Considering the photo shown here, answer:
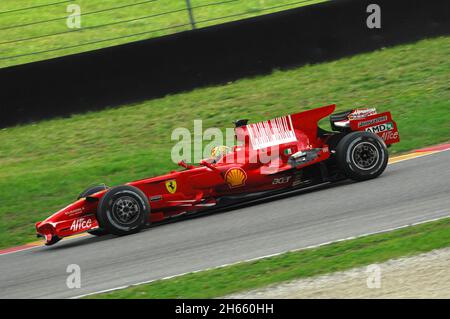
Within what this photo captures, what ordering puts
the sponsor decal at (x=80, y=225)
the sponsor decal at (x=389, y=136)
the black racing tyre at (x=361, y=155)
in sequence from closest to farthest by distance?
the sponsor decal at (x=80, y=225), the black racing tyre at (x=361, y=155), the sponsor decal at (x=389, y=136)

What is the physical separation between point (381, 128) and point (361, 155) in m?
0.58

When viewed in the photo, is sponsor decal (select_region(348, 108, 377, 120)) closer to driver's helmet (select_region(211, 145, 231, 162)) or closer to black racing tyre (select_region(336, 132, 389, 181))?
black racing tyre (select_region(336, 132, 389, 181))

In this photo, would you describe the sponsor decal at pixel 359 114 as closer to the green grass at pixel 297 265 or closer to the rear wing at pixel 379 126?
the rear wing at pixel 379 126

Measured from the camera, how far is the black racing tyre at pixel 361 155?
407 inches

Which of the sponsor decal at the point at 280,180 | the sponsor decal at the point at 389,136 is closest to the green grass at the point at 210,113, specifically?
the sponsor decal at the point at 389,136

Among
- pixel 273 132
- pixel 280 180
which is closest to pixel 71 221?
pixel 280 180

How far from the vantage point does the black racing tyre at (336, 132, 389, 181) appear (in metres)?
10.3

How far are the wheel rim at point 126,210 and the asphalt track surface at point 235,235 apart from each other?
22 centimetres

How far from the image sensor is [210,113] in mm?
15578

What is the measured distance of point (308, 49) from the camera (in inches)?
635

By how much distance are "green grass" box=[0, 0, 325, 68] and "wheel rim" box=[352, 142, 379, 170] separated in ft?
26.4

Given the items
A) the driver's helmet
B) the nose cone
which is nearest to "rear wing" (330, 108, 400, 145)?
the driver's helmet

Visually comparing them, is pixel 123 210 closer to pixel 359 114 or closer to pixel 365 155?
pixel 365 155

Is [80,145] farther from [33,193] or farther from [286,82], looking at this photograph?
[286,82]
